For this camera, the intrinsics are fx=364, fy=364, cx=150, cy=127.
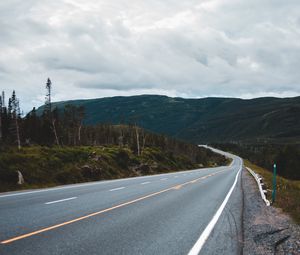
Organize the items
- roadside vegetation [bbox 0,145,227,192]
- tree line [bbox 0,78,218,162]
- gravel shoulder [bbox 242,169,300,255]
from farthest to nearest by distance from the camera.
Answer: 1. tree line [bbox 0,78,218,162]
2. roadside vegetation [bbox 0,145,227,192]
3. gravel shoulder [bbox 242,169,300,255]

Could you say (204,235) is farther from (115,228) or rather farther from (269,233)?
(115,228)

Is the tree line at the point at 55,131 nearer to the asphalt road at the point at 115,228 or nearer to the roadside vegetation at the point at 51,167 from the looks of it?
the roadside vegetation at the point at 51,167

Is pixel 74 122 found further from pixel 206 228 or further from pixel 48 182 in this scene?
pixel 206 228

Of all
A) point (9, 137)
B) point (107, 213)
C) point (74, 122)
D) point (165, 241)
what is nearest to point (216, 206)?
point (107, 213)

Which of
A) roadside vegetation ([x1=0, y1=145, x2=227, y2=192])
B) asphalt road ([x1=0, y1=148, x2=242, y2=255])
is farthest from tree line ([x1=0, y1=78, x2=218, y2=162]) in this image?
asphalt road ([x1=0, y1=148, x2=242, y2=255])

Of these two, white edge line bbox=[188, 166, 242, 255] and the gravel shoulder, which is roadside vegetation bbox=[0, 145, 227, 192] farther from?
the gravel shoulder

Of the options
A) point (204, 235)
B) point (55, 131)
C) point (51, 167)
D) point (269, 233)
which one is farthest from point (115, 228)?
point (55, 131)

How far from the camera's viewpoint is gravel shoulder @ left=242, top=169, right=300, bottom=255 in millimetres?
7570

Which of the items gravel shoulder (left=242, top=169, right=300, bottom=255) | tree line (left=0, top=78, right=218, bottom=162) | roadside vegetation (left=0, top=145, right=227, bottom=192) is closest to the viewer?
gravel shoulder (left=242, top=169, right=300, bottom=255)

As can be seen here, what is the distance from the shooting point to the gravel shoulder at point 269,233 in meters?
7.57

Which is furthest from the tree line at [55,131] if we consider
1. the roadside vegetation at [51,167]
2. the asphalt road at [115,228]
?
the asphalt road at [115,228]

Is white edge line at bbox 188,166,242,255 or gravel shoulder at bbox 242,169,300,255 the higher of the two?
white edge line at bbox 188,166,242,255

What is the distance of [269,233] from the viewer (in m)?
9.19

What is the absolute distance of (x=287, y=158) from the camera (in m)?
114
